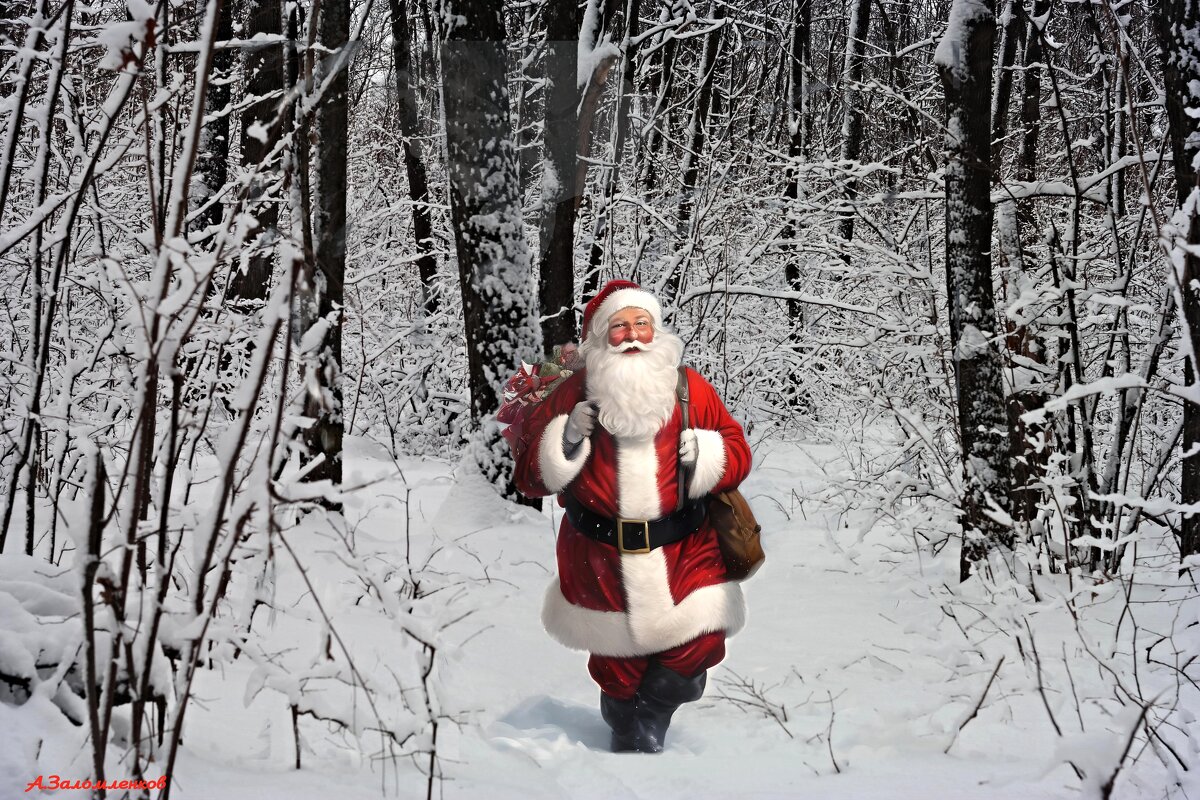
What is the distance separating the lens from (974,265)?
407 centimetres

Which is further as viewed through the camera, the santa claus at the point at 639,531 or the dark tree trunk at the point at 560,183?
the dark tree trunk at the point at 560,183

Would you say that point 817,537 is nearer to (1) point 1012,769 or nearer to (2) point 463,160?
(2) point 463,160

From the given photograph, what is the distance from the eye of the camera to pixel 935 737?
2.45m

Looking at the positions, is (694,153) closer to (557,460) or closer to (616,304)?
(616,304)

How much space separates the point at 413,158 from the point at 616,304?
804 centimetres

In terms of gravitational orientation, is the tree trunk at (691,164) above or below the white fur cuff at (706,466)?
above

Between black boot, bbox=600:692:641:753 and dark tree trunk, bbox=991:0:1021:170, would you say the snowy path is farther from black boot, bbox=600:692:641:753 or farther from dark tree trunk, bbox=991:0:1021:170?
dark tree trunk, bbox=991:0:1021:170

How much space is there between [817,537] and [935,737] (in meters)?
3.51

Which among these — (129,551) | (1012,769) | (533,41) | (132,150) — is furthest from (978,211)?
(533,41)

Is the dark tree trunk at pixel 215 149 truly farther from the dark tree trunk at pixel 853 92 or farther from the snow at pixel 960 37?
the dark tree trunk at pixel 853 92

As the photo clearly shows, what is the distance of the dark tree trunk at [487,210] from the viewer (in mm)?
4668

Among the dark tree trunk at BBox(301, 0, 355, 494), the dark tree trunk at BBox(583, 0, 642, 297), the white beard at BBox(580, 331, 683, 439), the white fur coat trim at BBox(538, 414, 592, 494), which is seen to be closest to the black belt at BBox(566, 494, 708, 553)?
the white fur coat trim at BBox(538, 414, 592, 494)

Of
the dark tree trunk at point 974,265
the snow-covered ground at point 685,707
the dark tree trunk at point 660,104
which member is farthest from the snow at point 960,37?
the dark tree trunk at point 660,104

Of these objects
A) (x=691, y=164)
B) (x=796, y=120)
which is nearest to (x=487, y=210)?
(x=691, y=164)
